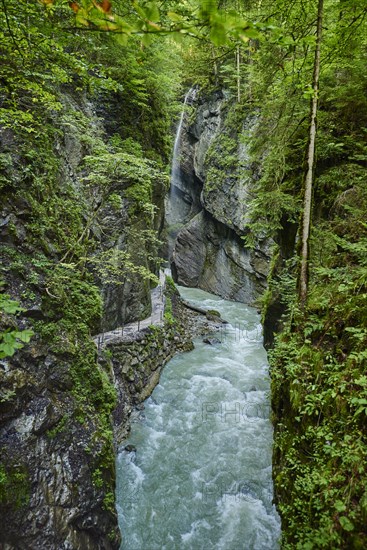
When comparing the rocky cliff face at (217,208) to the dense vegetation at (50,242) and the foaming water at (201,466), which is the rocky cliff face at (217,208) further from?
the dense vegetation at (50,242)

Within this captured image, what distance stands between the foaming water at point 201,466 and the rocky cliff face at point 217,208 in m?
10.4

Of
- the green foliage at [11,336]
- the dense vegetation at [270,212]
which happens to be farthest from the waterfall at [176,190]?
the green foliage at [11,336]

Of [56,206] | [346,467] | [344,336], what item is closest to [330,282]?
[344,336]

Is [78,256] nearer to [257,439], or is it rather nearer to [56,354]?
[56,354]

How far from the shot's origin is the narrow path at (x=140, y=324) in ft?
30.4

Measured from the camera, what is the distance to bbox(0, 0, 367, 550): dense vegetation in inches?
108

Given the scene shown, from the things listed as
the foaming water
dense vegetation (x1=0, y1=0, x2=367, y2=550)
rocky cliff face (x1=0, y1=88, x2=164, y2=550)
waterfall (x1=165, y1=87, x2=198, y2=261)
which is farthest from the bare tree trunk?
waterfall (x1=165, y1=87, x2=198, y2=261)

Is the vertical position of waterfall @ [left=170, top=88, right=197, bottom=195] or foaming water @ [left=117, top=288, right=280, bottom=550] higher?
waterfall @ [left=170, top=88, right=197, bottom=195]

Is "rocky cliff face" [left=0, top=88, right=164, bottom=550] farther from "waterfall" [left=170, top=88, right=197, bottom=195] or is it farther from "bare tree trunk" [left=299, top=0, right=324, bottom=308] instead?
"waterfall" [left=170, top=88, right=197, bottom=195]

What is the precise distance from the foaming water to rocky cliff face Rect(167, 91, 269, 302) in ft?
34.1

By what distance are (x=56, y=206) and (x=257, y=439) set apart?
311 inches

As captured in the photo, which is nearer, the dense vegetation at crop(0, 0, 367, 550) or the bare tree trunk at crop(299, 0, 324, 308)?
the dense vegetation at crop(0, 0, 367, 550)

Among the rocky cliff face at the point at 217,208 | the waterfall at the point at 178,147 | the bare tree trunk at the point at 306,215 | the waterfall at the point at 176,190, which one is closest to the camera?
the bare tree trunk at the point at 306,215

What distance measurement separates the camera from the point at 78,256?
7.64 metres
